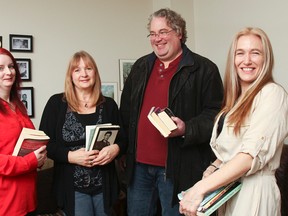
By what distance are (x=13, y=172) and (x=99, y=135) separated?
1.61 ft

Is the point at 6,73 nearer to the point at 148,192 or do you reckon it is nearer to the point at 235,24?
the point at 148,192

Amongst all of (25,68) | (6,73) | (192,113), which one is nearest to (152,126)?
(192,113)

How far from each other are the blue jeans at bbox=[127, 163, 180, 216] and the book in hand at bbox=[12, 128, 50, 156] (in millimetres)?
667

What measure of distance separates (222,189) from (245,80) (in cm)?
49

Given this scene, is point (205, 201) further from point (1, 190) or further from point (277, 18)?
point (277, 18)

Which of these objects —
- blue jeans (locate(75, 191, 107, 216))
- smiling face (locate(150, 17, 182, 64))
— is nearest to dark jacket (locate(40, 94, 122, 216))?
blue jeans (locate(75, 191, 107, 216))

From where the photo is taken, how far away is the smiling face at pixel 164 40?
6.48ft

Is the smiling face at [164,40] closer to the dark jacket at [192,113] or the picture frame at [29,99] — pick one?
the dark jacket at [192,113]

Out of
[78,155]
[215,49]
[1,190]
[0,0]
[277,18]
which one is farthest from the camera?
[215,49]

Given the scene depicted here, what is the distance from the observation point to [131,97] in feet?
7.05

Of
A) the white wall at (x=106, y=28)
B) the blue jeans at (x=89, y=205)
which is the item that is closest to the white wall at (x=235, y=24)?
the white wall at (x=106, y=28)

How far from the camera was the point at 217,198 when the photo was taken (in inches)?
50.3

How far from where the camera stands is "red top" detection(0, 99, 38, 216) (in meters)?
1.62

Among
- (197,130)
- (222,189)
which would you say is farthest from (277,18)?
(222,189)
